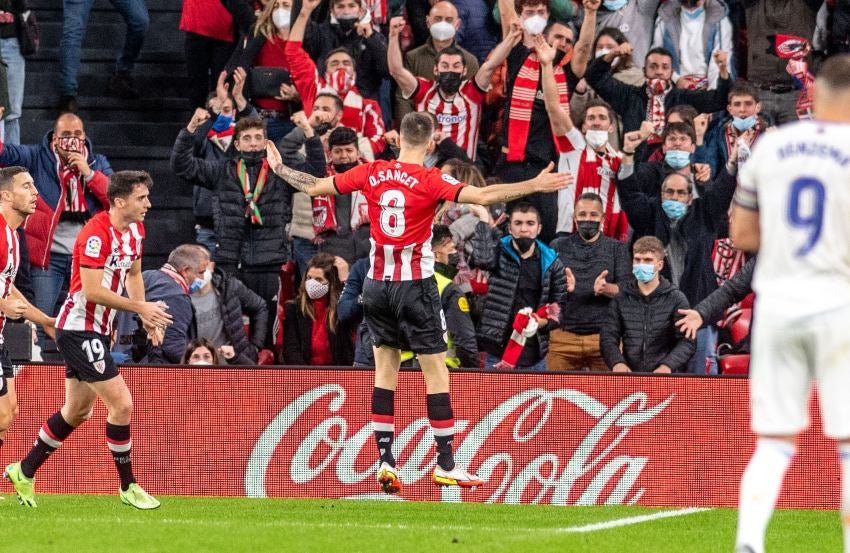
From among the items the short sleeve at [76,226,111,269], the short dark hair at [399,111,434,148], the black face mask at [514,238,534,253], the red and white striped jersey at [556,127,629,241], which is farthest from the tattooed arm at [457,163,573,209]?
the red and white striped jersey at [556,127,629,241]

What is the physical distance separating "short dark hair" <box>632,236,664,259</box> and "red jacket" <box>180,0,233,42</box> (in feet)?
17.7

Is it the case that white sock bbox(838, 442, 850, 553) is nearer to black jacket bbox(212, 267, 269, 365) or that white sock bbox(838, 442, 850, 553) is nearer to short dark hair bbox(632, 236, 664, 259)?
short dark hair bbox(632, 236, 664, 259)

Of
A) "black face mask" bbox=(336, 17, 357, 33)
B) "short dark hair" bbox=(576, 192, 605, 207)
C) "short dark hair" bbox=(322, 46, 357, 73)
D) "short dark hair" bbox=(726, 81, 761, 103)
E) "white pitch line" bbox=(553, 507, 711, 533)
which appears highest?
"black face mask" bbox=(336, 17, 357, 33)

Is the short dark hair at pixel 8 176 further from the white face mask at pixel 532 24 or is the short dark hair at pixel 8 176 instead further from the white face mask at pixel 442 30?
the white face mask at pixel 532 24

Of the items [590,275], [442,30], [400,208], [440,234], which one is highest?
[442,30]

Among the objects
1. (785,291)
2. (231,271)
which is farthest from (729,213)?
(785,291)

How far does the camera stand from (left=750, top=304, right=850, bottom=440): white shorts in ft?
20.3

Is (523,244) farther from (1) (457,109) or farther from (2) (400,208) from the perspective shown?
(2) (400,208)

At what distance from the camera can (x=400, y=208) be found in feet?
32.9

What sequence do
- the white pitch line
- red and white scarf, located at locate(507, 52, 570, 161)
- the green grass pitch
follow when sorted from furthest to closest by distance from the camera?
red and white scarf, located at locate(507, 52, 570, 161) < the white pitch line < the green grass pitch

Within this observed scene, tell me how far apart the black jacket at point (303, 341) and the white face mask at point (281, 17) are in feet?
11.0

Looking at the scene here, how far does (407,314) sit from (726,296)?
304cm

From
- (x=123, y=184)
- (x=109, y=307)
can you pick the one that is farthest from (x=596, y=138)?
(x=109, y=307)

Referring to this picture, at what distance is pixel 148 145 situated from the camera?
16.0 m
